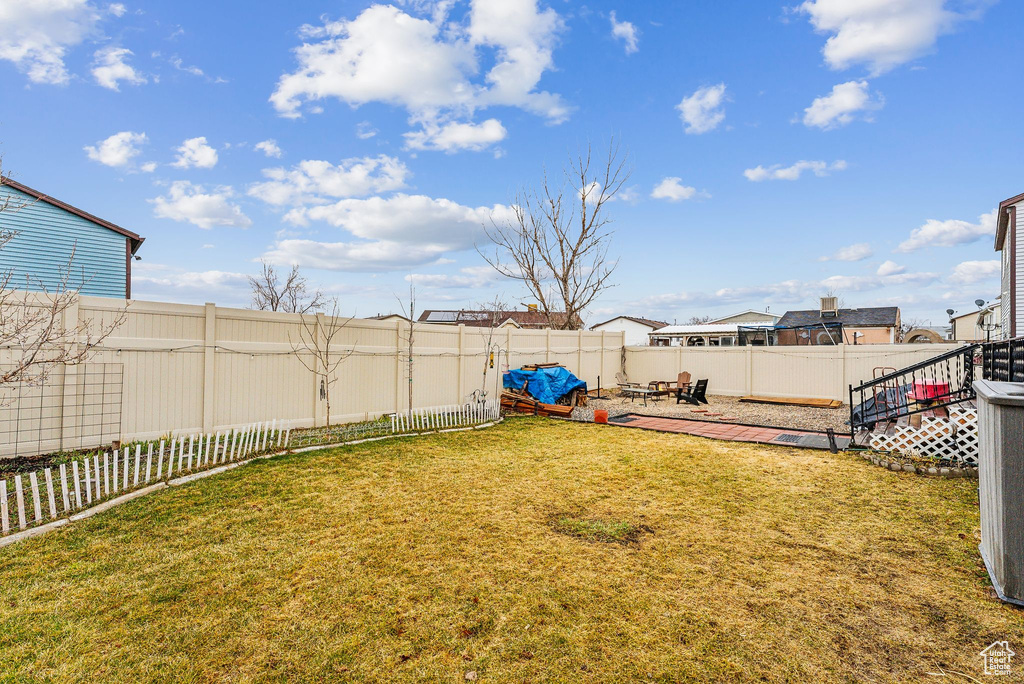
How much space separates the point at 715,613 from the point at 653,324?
163 feet

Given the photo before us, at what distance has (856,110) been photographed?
9.44 m

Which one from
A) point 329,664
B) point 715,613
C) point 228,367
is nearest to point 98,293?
point 228,367

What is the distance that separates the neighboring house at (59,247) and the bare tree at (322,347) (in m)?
7.89

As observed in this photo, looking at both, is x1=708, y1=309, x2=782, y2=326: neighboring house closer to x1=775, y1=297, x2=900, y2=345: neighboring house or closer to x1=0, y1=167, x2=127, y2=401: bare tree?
x1=775, y1=297, x2=900, y2=345: neighboring house

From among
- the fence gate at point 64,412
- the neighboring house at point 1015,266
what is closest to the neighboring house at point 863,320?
the neighboring house at point 1015,266

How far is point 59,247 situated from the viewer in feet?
42.7

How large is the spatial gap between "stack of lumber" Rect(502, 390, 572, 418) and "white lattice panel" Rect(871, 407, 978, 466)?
6.32m

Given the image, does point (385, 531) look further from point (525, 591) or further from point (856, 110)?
point (856, 110)

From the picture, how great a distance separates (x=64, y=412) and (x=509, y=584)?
284 inches

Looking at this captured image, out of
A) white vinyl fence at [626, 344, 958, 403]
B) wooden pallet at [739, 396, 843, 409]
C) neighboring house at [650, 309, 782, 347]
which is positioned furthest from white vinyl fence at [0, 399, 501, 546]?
neighboring house at [650, 309, 782, 347]

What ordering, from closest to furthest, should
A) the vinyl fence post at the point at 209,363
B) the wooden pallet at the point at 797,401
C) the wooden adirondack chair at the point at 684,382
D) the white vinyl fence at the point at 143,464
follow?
the white vinyl fence at the point at 143,464, the vinyl fence post at the point at 209,363, the wooden pallet at the point at 797,401, the wooden adirondack chair at the point at 684,382

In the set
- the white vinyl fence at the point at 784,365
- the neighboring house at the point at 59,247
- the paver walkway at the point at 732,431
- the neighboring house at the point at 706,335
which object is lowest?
the paver walkway at the point at 732,431

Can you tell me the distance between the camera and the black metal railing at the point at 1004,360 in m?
5.42

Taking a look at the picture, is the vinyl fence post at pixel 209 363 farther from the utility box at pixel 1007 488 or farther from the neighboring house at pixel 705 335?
the neighboring house at pixel 705 335
